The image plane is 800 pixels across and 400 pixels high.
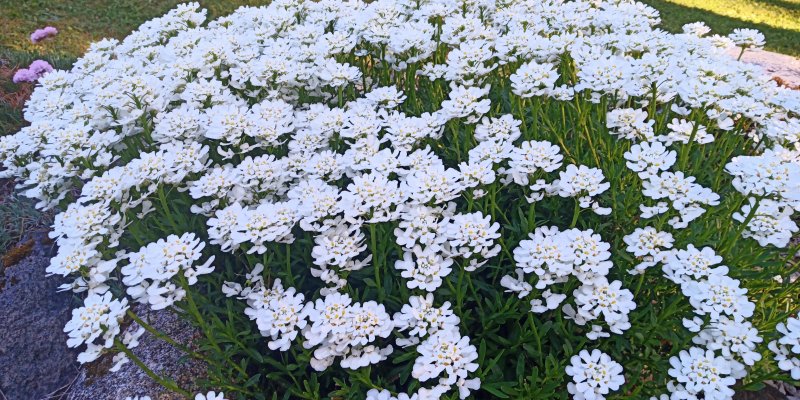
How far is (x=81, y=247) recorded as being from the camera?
8.08ft

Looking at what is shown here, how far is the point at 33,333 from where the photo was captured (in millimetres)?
3518

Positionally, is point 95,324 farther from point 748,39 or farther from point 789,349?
point 748,39

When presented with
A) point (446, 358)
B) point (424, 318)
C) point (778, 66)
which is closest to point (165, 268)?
point (424, 318)

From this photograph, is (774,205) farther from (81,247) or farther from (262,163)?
(81,247)

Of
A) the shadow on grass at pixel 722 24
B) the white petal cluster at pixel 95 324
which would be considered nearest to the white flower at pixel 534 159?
the white petal cluster at pixel 95 324

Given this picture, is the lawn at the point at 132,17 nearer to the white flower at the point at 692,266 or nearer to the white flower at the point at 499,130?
the white flower at the point at 499,130

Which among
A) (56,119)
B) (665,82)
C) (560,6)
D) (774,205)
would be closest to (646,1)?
(560,6)

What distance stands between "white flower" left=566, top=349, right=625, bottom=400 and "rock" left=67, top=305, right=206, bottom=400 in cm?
186

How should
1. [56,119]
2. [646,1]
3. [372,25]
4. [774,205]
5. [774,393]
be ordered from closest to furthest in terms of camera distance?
[774,205]
[774,393]
[56,119]
[372,25]
[646,1]

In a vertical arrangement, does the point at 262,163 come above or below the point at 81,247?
above

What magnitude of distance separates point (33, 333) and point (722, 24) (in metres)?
12.3

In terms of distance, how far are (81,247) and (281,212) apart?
2.99ft

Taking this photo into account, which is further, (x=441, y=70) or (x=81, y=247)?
(x=441, y=70)

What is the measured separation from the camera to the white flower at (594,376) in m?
2.11
